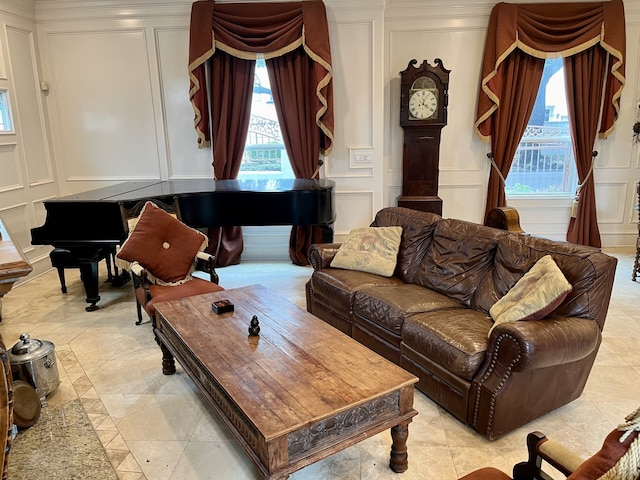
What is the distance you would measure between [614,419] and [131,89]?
511cm

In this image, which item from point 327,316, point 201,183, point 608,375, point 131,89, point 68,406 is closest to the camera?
point 68,406

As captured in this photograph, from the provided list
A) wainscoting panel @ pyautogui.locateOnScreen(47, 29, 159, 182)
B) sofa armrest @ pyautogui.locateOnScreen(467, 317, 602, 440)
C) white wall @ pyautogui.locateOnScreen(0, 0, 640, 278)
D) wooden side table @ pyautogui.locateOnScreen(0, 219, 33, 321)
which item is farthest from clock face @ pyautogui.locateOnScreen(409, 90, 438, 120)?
wooden side table @ pyautogui.locateOnScreen(0, 219, 33, 321)

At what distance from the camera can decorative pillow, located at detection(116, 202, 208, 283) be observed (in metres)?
3.11

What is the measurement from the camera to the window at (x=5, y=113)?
4.41 m

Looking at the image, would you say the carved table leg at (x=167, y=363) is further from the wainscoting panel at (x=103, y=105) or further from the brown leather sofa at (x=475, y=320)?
the wainscoting panel at (x=103, y=105)

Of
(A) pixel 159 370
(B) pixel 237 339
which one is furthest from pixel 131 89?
(B) pixel 237 339

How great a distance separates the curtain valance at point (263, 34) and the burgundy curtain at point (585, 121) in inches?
106

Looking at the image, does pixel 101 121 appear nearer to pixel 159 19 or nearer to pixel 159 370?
pixel 159 19

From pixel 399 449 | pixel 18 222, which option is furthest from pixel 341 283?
pixel 18 222

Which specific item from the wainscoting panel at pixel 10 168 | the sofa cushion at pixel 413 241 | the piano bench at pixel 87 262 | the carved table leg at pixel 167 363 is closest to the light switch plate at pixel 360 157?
the sofa cushion at pixel 413 241

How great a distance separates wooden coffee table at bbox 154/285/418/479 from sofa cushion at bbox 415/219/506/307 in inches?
38.7

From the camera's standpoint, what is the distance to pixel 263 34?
4.59 meters

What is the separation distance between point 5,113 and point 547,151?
592 centimetres

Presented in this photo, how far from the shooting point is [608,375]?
8.70ft
